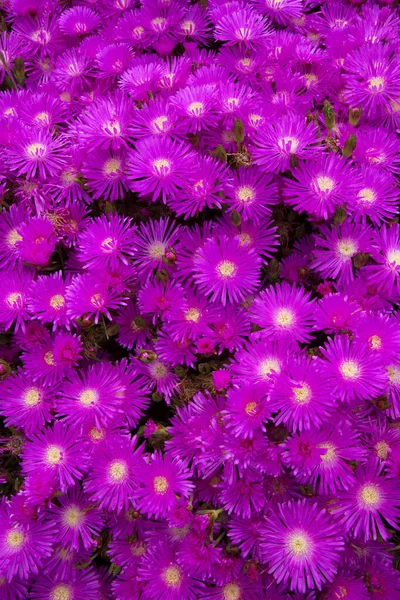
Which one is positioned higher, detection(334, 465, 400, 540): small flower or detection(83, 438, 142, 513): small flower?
detection(334, 465, 400, 540): small flower

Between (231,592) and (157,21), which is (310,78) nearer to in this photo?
(157,21)

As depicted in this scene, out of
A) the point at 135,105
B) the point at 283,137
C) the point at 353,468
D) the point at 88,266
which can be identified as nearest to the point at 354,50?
the point at 283,137

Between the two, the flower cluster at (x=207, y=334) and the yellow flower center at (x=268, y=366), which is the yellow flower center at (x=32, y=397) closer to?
the flower cluster at (x=207, y=334)

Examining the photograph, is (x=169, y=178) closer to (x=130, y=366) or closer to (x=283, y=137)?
(x=283, y=137)

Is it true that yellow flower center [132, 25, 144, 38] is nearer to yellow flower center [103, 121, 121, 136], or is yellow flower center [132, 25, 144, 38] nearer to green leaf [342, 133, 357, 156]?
yellow flower center [103, 121, 121, 136]

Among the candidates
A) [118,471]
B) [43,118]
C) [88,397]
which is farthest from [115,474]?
[43,118]

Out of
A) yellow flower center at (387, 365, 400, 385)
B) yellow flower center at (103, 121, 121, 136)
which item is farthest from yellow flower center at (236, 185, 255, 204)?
yellow flower center at (387, 365, 400, 385)
